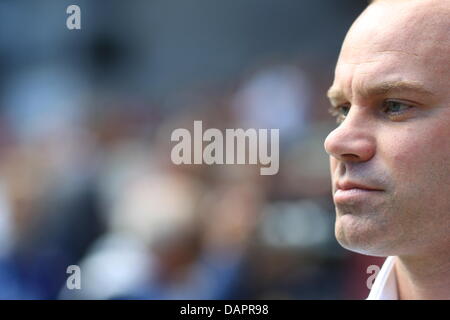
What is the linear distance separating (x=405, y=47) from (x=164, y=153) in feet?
9.35

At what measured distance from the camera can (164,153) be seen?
13.8 ft

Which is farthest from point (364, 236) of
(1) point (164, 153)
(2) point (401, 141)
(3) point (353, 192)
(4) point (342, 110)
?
(1) point (164, 153)

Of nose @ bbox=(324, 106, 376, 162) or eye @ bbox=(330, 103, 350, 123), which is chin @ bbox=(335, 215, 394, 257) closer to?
nose @ bbox=(324, 106, 376, 162)

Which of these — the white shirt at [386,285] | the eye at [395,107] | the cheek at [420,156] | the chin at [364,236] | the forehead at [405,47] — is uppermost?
the forehead at [405,47]

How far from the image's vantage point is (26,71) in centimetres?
508

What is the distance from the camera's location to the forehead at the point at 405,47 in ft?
4.69

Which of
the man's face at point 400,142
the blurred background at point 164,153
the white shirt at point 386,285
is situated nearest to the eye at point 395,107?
the man's face at point 400,142

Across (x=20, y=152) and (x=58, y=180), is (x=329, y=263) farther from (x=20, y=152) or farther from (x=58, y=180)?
(x=20, y=152)

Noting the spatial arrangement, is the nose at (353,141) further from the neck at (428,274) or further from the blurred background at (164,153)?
the blurred background at (164,153)

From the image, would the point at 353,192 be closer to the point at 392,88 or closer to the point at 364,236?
the point at 364,236

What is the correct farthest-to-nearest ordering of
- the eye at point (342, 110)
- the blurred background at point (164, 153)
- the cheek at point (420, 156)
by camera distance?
the blurred background at point (164, 153)
the eye at point (342, 110)
the cheek at point (420, 156)

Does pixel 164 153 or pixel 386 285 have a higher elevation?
pixel 164 153

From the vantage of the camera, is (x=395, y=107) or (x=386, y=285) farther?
(x=386, y=285)
